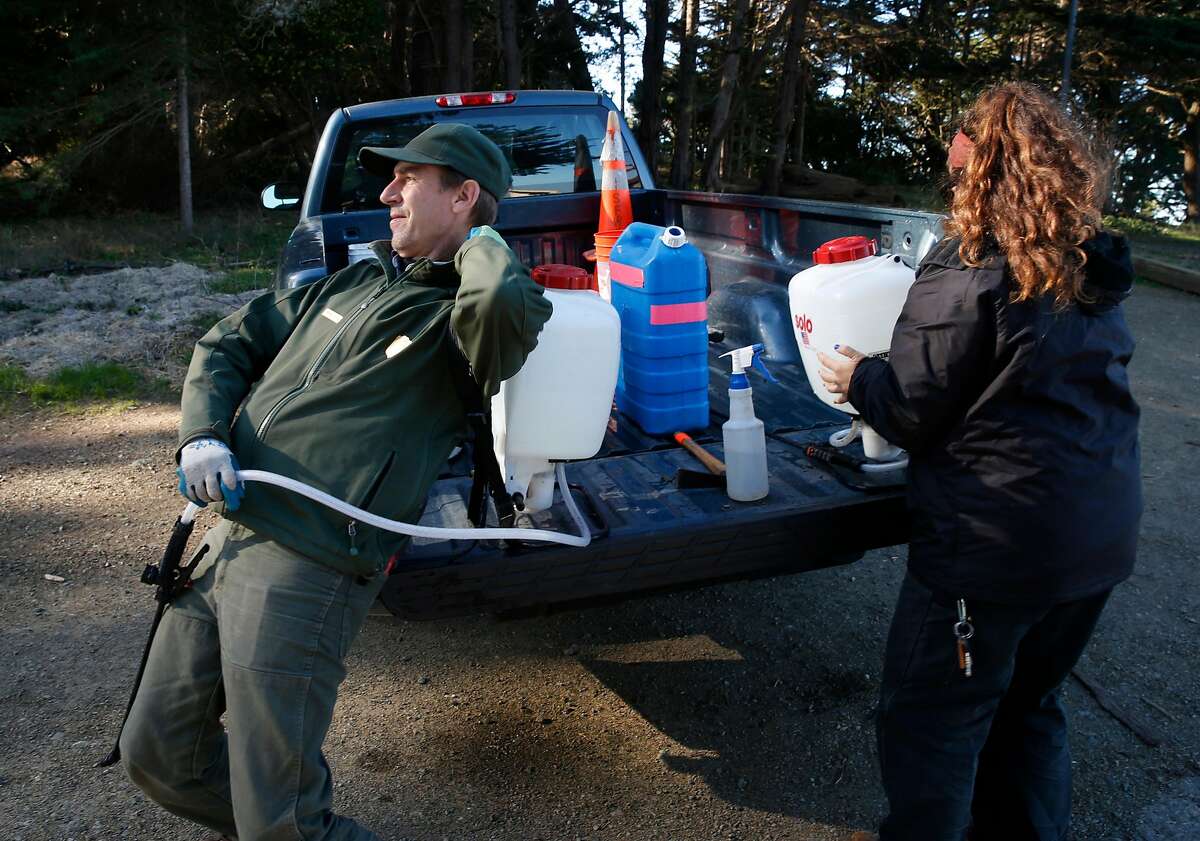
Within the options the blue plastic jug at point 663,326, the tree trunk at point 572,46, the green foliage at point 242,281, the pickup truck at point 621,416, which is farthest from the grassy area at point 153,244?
the blue plastic jug at point 663,326

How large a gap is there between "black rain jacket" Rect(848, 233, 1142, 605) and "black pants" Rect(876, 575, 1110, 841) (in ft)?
0.30

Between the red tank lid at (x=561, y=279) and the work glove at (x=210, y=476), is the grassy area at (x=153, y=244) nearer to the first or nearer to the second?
the red tank lid at (x=561, y=279)

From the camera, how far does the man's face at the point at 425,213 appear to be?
2.25 m

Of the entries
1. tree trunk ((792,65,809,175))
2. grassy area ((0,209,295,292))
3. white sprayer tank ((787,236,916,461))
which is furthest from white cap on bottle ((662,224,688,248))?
tree trunk ((792,65,809,175))

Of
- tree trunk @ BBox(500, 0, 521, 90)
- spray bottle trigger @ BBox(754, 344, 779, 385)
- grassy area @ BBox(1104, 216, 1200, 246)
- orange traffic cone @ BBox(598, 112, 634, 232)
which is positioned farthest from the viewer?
grassy area @ BBox(1104, 216, 1200, 246)

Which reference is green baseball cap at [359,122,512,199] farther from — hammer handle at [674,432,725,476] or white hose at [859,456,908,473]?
white hose at [859,456,908,473]

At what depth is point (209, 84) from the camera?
1780 centimetres

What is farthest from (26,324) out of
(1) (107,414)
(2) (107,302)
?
(1) (107,414)

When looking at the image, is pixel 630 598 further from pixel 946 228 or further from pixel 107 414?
pixel 107 414

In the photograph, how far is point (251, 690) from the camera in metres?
1.93

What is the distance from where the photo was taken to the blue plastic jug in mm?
3088

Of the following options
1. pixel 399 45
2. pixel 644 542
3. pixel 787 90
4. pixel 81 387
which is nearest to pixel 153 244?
pixel 399 45

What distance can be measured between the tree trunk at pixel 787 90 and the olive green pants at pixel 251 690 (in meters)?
15.1

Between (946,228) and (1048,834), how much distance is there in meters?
1.46
